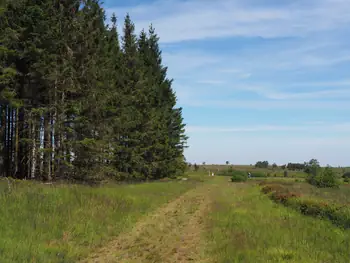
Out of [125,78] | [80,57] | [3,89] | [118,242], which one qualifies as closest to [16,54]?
[3,89]

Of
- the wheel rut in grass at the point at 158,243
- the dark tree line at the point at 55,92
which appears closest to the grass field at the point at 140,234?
the wheel rut in grass at the point at 158,243

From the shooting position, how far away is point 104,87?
1014 inches

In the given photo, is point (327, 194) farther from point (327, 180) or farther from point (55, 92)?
point (55, 92)

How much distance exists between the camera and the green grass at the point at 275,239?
7798 millimetres

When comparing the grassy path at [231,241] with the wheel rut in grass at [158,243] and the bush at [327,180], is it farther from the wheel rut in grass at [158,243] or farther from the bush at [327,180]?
the bush at [327,180]

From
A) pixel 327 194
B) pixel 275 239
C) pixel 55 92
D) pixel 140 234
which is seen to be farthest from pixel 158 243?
pixel 327 194

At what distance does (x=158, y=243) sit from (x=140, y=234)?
4.44ft

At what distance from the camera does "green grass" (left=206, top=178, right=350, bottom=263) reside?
7798mm

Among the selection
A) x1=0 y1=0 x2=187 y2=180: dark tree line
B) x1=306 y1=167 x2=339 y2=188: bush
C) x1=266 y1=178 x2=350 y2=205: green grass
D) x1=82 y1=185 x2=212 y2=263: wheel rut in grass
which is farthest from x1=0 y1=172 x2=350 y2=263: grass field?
x1=306 y1=167 x2=339 y2=188: bush

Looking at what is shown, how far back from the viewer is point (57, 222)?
10258mm

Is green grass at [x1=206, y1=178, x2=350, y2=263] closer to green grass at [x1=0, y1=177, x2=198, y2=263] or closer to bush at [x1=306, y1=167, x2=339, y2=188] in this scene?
green grass at [x1=0, y1=177, x2=198, y2=263]

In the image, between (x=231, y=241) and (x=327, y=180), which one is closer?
(x=231, y=241)

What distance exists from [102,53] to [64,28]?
478 centimetres

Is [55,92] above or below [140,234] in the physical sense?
above
